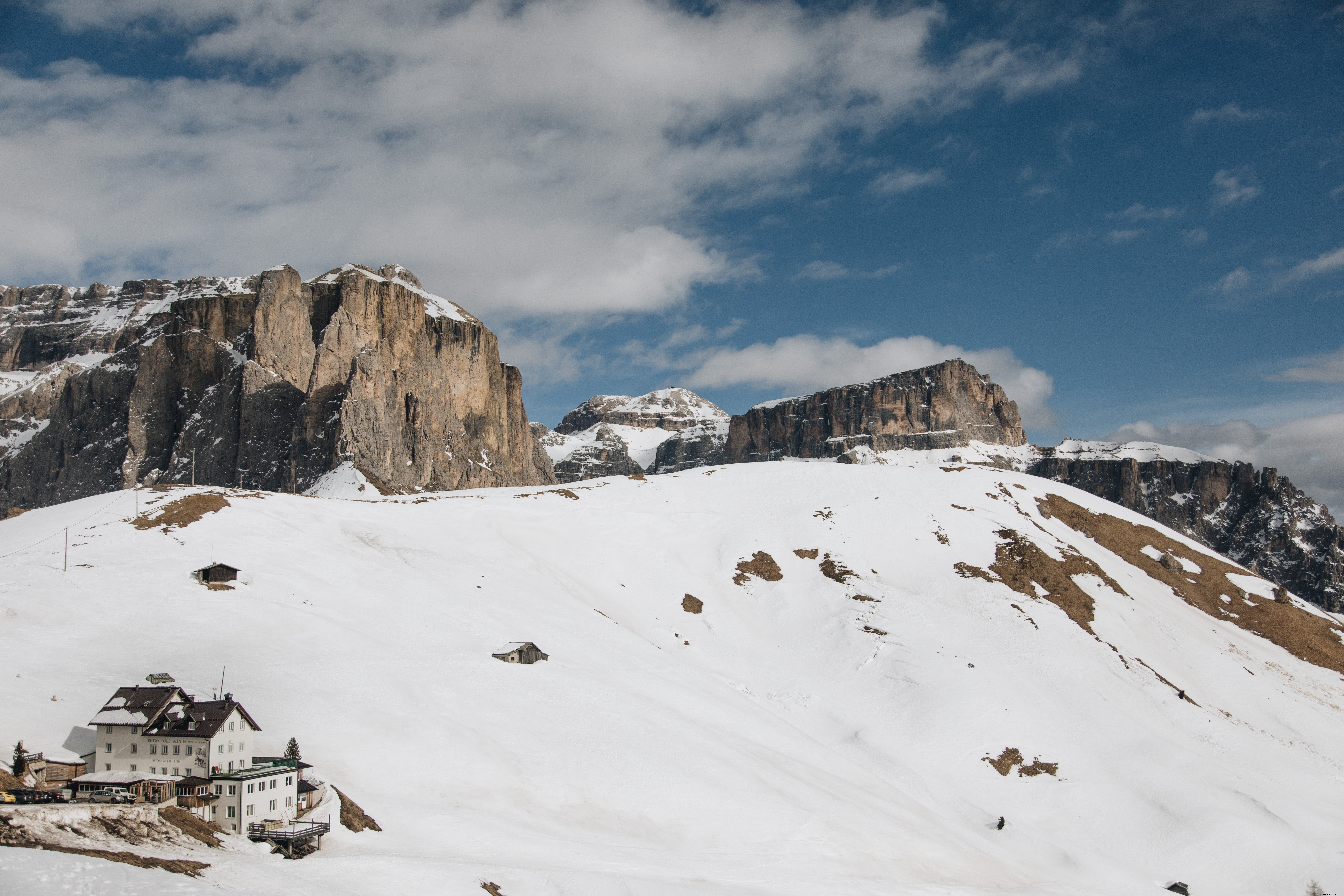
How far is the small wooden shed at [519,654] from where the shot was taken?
135ft

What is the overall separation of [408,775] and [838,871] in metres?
16.9

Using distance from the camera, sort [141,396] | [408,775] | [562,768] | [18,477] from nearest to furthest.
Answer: [408,775]
[562,768]
[141,396]
[18,477]

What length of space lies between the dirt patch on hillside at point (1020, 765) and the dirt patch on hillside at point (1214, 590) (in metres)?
19.9

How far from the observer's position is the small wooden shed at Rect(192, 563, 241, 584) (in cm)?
4116

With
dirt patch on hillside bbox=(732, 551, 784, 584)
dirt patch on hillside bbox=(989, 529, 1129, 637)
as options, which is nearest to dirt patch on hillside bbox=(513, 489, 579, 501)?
dirt patch on hillside bbox=(732, 551, 784, 584)

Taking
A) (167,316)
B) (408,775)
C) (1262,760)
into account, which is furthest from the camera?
(167,316)

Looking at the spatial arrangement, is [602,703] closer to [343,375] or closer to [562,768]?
[562,768]

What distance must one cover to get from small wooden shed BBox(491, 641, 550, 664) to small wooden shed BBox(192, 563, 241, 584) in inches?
564

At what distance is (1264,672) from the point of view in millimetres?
58000

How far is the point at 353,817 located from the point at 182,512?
94.0 feet

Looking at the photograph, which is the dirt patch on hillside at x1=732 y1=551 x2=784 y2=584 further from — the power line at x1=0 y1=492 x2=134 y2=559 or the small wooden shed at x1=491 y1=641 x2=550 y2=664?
the power line at x1=0 y1=492 x2=134 y2=559

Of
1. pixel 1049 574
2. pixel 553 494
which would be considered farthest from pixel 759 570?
pixel 1049 574

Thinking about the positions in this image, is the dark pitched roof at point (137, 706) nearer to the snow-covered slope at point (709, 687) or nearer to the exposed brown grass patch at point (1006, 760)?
the snow-covered slope at point (709, 687)

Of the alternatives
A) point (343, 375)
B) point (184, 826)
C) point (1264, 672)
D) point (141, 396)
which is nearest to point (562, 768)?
point (184, 826)
